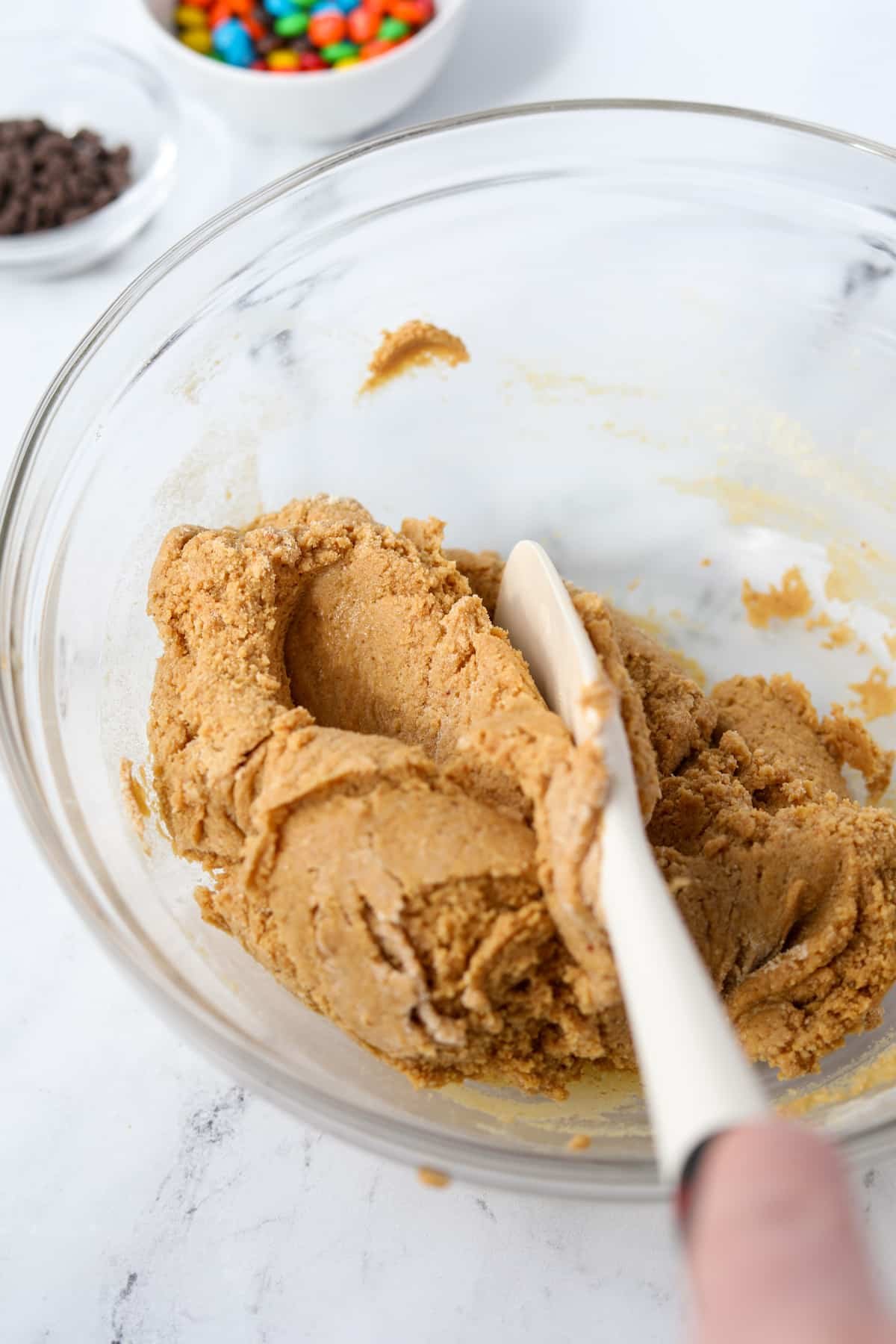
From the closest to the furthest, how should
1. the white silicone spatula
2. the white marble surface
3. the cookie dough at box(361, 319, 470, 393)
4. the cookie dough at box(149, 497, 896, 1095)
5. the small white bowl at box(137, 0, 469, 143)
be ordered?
1. the white silicone spatula
2. the cookie dough at box(149, 497, 896, 1095)
3. the white marble surface
4. the cookie dough at box(361, 319, 470, 393)
5. the small white bowl at box(137, 0, 469, 143)

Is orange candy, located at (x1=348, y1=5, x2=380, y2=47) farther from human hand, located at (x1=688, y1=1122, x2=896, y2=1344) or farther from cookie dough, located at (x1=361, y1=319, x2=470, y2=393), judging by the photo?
human hand, located at (x1=688, y1=1122, x2=896, y2=1344)

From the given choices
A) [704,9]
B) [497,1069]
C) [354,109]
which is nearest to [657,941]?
[497,1069]

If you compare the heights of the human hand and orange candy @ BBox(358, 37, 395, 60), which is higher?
orange candy @ BBox(358, 37, 395, 60)

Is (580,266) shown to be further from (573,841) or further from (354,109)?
(573,841)

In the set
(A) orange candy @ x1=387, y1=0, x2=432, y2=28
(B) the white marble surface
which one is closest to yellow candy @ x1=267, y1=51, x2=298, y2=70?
(A) orange candy @ x1=387, y1=0, x2=432, y2=28

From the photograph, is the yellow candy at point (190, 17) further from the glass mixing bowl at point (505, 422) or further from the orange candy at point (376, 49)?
the glass mixing bowl at point (505, 422)
